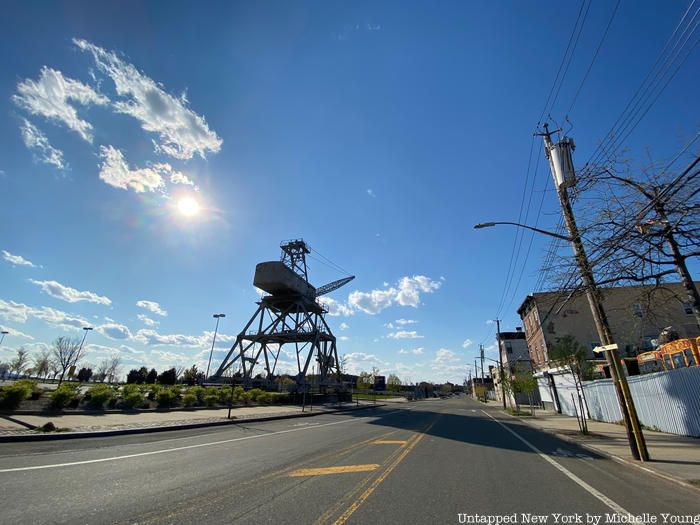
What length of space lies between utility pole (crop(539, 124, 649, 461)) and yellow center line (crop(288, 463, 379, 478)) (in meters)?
7.11

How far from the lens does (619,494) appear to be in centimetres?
600

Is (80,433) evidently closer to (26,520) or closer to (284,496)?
(26,520)

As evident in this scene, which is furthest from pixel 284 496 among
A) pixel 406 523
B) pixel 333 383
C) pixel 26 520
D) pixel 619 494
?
pixel 333 383

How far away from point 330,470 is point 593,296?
29.3ft

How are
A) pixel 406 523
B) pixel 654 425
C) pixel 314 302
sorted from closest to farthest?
pixel 406 523, pixel 654 425, pixel 314 302

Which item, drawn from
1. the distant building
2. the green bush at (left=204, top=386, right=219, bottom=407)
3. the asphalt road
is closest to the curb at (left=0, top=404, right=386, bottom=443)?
the asphalt road

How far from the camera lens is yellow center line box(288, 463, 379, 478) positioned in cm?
702

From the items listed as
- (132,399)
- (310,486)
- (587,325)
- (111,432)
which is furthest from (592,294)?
(587,325)

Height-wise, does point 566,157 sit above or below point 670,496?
above

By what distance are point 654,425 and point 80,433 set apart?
24.2 metres

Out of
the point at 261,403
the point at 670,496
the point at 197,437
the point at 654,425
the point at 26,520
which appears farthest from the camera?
the point at 261,403

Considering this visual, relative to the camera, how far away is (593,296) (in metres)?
9.87

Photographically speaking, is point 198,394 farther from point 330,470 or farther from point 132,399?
point 330,470

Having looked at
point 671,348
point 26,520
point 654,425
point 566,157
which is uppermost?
point 566,157
